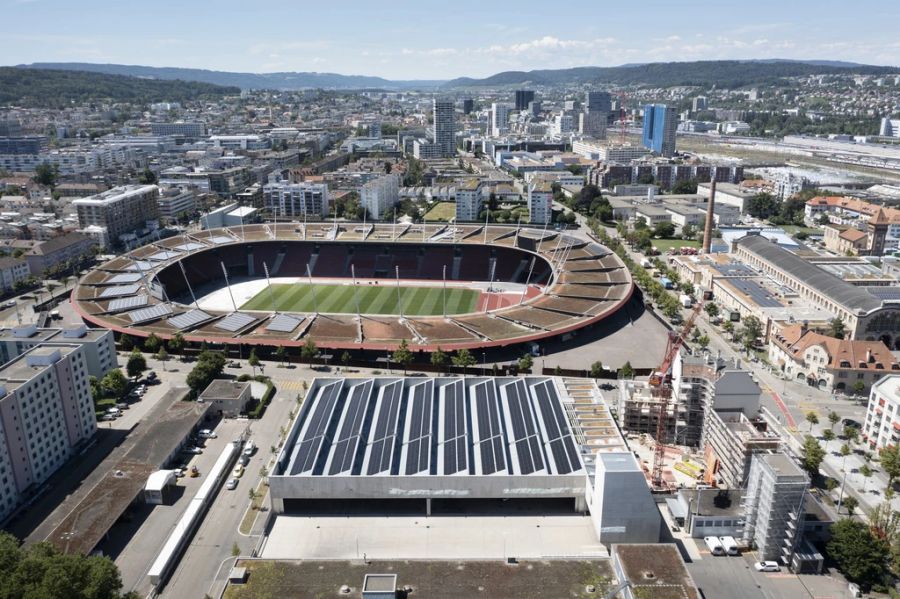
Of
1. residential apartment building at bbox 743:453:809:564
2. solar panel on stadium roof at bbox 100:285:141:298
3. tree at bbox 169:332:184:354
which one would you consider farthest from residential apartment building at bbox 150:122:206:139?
residential apartment building at bbox 743:453:809:564

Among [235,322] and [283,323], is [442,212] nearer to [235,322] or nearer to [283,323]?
[283,323]

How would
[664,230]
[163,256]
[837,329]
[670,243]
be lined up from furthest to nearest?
[664,230]
[670,243]
[163,256]
[837,329]

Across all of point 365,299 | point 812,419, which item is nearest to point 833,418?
point 812,419

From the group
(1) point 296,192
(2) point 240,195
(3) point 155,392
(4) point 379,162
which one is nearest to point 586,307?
(3) point 155,392

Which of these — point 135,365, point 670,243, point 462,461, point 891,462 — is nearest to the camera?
point 462,461

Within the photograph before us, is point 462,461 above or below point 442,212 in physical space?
below

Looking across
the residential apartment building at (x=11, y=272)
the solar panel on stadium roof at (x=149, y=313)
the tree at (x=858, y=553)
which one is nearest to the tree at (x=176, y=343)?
the solar panel on stadium roof at (x=149, y=313)

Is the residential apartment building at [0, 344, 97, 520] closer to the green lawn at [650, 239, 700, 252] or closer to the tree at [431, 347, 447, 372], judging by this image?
the tree at [431, 347, 447, 372]
